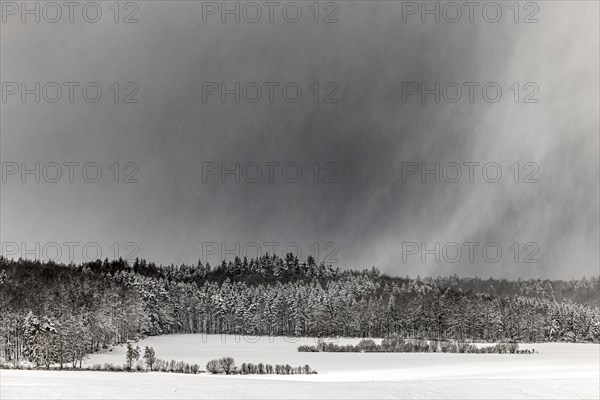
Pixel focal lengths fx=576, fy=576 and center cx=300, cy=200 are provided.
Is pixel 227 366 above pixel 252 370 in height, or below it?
above

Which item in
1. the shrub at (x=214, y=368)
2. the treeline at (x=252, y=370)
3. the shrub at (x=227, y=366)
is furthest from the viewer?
the shrub at (x=214, y=368)

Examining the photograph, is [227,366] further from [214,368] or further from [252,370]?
[252,370]

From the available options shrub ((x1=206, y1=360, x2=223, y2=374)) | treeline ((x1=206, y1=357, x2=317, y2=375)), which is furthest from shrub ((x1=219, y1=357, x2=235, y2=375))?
shrub ((x1=206, y1=360, x2=223, y2=374))

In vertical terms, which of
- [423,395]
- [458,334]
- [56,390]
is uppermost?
[56,390]

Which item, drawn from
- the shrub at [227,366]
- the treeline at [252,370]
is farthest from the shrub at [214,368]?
the shrub at [227,366]

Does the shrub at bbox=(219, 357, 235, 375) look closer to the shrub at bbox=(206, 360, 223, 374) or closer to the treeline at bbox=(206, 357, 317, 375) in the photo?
the treeline at bbox=(206, 357, 317, 375)

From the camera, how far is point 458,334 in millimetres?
191250

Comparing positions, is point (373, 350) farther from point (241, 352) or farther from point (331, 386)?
point (331, 386)

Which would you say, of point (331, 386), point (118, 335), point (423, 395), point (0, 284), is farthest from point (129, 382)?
point (0, 284)

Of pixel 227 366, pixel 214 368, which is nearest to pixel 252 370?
pixel 227 366

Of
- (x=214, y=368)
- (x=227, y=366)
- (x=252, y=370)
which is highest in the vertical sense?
(x=227, y=366)

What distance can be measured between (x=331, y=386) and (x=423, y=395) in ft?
21.4

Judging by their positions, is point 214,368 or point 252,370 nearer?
point 252,370

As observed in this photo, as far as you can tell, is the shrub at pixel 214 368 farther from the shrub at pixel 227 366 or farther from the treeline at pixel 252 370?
the shrub at pixel 227 366
